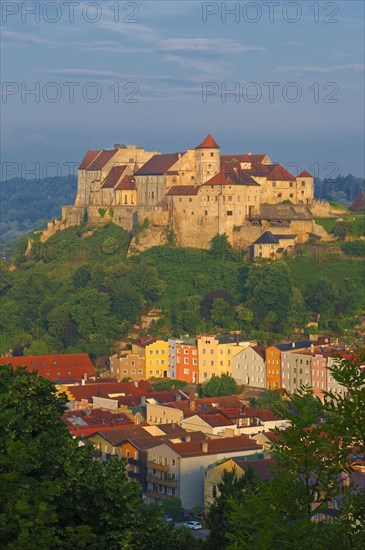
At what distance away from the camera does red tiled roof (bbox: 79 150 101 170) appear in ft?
294

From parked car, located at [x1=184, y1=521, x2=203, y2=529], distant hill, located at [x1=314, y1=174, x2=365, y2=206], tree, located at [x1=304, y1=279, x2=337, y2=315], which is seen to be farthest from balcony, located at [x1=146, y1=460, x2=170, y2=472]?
distant hill, located at [x1=314, y1=174, x2=365, y2=206]

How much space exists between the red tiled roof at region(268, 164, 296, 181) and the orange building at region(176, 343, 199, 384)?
14745mm

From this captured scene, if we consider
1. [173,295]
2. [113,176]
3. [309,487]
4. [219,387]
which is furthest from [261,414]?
[309,487]

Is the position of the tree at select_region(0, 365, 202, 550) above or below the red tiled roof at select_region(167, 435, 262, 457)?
above

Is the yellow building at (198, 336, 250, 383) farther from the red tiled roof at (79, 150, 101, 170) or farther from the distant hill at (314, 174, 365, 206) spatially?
the distant hill at (314, 174, 365, 206)

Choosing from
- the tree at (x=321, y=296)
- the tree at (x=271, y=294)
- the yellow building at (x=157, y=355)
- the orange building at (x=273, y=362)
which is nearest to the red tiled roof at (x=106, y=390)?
the yellow building at (x=157, y=355)

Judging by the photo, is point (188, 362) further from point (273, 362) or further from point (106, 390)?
point (106, 390)

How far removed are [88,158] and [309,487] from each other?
256 feet

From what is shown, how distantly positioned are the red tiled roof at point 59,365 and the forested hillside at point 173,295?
11.4 feet

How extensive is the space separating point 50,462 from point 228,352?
50.1m

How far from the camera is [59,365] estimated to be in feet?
231

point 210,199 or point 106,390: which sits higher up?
point 210,199

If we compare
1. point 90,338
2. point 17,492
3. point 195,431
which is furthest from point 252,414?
point 17,492

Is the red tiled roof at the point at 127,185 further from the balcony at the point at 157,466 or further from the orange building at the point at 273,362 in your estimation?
the balcony at the point at 157,466
